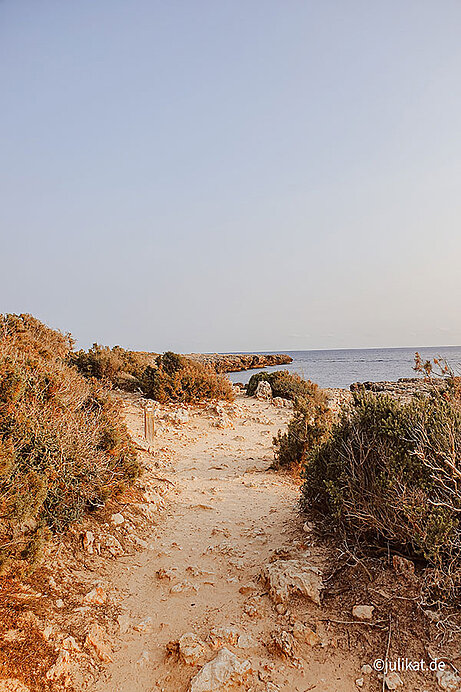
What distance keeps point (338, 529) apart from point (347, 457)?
2.25ft

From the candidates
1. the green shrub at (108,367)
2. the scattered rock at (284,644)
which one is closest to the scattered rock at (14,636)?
the scattered rock at (284,644)

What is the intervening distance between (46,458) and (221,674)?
2.49 metres

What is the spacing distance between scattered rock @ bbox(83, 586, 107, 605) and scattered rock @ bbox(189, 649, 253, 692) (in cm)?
118

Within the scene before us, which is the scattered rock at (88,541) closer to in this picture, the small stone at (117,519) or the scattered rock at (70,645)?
the small stone at (117,519)

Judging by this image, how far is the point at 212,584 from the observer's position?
13.0 ft

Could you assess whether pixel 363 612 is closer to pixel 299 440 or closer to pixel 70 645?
pixel 70 645

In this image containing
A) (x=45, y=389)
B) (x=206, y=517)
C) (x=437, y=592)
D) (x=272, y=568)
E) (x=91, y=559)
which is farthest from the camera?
(x=206, y=517)

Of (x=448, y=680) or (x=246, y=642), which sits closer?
(x=448, y=680)

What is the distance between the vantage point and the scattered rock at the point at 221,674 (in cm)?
270

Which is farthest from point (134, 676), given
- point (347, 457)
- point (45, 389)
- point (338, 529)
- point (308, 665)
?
point (45, 389)

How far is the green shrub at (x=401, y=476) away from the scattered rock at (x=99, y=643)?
7.00ft

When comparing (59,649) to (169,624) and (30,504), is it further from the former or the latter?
(30,504)

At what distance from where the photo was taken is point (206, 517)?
5.68 meters

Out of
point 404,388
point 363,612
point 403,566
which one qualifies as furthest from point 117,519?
point 404,388
